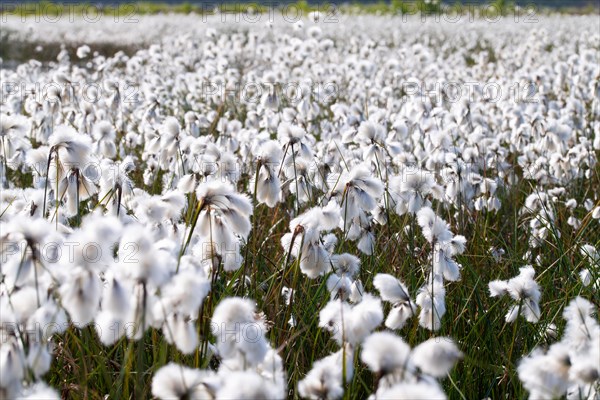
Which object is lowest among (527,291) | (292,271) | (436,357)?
(292,271)

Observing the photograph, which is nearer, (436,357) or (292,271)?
(436,357)

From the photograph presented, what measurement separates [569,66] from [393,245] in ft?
17.6

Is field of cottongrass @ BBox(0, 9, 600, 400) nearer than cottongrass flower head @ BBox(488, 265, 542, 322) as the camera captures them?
Yes

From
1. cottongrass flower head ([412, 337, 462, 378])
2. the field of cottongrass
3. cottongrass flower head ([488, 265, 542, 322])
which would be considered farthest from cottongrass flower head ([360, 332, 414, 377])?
cottongrass flower head ([488, 265, 542, 322])

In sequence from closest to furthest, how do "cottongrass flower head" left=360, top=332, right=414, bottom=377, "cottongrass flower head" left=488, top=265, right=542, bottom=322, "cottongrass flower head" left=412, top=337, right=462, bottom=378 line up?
"cottongrass flower head" left=360, top=332, right=414, bottom=377
"cottongrass flower head" left=412, top=337, right=462, bottom=378
"cottongrass flower head" left=488, top=265, right=542, bottom=322

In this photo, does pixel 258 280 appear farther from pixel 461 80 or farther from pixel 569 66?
pixel 461 80

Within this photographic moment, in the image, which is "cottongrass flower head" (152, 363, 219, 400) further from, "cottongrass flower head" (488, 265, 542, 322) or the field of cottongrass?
"cottongrass flower head" (488, 265, 542, 322)

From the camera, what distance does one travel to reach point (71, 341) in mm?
2656

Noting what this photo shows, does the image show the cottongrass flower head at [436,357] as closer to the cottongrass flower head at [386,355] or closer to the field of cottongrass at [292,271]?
the field of cottongrass at [292,271]

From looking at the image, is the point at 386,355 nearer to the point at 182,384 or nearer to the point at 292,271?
the point at 182,384

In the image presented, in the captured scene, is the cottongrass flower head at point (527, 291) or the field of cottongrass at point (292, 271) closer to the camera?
the field of cottongrass at point (292, 271)

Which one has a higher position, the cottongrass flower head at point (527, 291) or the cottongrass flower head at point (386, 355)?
the cottongrass flower head at point (386, 355)

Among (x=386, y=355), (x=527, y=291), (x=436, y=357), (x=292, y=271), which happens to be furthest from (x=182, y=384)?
(x=292, y=271)

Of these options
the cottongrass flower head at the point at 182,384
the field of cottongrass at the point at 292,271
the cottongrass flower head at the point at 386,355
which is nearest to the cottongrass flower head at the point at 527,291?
the field of cottongrass at the point at 292,271
